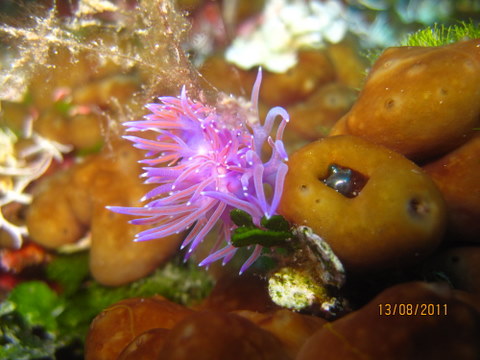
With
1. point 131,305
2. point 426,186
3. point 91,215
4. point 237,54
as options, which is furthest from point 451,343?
point 237,54

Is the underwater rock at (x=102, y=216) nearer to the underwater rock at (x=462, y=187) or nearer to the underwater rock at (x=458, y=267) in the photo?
the underwater rock at (x=458, y=267)

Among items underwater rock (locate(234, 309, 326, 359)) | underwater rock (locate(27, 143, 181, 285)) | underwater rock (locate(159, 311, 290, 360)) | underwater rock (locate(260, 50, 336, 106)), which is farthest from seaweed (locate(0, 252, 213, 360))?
underwater rock (locate(260, 50, 336, 106))

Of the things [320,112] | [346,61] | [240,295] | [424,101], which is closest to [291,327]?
[240,295]

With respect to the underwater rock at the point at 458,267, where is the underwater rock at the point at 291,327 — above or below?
below

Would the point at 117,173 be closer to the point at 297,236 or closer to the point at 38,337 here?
the point at 38,337

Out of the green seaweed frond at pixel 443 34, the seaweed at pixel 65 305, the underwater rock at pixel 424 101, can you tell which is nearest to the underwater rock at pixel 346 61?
the green seaweed frond at pixel 443 34

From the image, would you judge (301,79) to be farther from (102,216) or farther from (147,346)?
(147,346)
